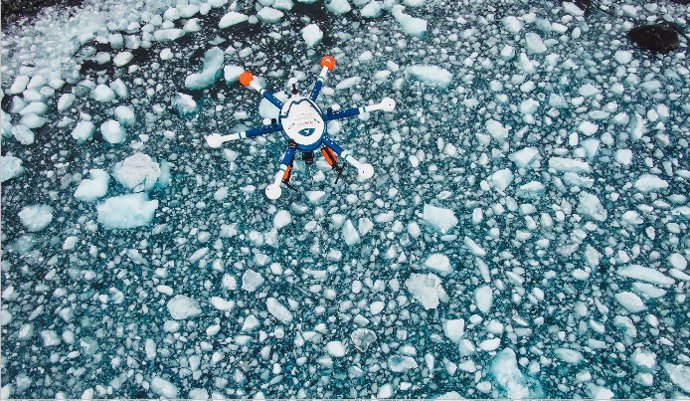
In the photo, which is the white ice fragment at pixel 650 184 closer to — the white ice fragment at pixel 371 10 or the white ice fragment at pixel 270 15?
the white ice fragment at pixel 371 10

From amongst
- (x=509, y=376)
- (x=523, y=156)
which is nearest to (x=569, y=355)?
(x=509, y=376)

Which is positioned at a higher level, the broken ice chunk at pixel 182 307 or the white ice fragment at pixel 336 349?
the broken ice chunk at pixel 182 307

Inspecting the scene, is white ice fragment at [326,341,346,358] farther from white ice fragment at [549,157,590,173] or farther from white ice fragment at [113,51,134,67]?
white ice fragment at [113,51,134,67]

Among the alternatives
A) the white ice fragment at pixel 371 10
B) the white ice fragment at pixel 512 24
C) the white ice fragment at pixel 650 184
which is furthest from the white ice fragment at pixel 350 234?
the white ice fragment at pixel 512 24

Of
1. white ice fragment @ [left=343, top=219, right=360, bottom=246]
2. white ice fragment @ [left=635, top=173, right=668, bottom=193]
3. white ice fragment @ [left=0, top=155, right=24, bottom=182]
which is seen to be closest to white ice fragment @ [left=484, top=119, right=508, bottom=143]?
white ice fragment @ [left=635, top=173, right=668, bottom=193]

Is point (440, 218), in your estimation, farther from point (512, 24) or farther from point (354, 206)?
point (512, 24)

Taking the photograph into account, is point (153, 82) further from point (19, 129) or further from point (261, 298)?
point (261, 298)

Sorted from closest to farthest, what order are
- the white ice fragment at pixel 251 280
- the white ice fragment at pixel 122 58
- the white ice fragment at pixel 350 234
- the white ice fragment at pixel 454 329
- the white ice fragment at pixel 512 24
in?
the white ice fragment at pixel 454 329
the white ice fragment at pixel 251 280
the white ice fragment at pixel 350 234
the white ice fragment at pixel 122 58
the white ice fragment at pixel 512 24

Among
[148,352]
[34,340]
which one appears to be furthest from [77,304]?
[148,352]
